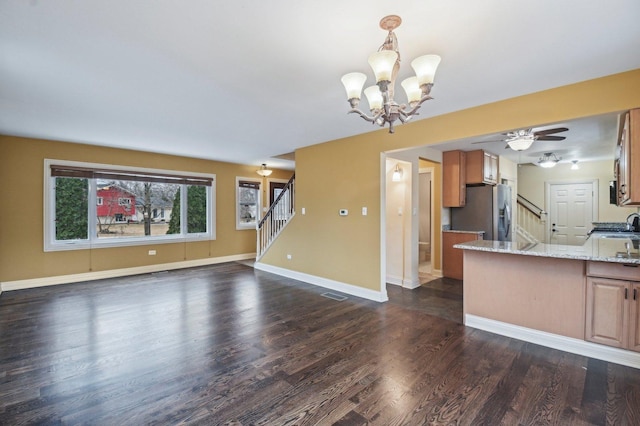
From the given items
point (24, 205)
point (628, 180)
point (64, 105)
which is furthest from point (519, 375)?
point (24, 205)

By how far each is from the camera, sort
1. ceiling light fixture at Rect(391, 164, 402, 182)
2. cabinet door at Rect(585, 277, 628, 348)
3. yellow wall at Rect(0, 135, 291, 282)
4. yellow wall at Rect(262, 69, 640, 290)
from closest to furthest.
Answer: cabinet door at Rect(585, 277, 628, 348)
yellow wall at Rect(262, 69, 640, 290)
yellow wall at Rect(0, 135, 291, 282)
ceiling light fixture at Rect(391, 164, 402, 182)

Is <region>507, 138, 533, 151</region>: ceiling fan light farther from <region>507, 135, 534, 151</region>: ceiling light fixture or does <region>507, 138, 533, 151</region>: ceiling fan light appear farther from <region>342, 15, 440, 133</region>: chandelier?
<region>342, 15, 440, 133</region>: chandelier

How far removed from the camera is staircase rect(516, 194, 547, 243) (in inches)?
319

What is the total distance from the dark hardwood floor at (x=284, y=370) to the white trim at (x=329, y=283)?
361 mm

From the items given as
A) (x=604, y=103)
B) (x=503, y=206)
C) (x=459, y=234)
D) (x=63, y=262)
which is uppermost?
(x=604, y=103)

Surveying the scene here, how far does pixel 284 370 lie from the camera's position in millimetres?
2521

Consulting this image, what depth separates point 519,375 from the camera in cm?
244

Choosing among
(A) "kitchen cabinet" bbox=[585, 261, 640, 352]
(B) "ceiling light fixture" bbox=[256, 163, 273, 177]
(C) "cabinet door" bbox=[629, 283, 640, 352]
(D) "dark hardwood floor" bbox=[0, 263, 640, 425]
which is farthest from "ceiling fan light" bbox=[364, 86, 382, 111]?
(B) "ceiling light fixture" bbox=[256, 163, 273, 177]

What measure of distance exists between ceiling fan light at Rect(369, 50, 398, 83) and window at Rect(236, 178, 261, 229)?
6.34m

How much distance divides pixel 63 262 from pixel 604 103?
314 inches

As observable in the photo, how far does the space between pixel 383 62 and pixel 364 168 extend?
9.14ft

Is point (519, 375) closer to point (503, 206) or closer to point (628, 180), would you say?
point (628, 180)

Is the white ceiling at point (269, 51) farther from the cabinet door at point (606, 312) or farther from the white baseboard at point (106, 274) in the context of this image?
the white baseboard at point (106, 274)

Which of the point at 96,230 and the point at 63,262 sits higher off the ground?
the point at 96,230
